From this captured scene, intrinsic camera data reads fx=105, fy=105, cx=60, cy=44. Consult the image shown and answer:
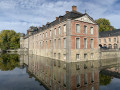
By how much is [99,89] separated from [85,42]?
14.8 metres

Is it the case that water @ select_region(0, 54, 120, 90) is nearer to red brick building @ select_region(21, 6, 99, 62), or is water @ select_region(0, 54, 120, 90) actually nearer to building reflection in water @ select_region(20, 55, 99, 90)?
building reflection in water @ select_region(20, 55, 99, 90)

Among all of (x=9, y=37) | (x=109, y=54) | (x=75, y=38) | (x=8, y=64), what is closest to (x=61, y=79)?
(x=75, y=38)

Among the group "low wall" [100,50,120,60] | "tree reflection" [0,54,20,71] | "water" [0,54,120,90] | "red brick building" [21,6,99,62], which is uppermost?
"red brick building" [21,6,99,62]

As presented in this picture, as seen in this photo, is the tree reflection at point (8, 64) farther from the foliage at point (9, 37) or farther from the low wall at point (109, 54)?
the foliage at point (9, 37)

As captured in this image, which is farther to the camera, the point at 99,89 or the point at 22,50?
the point at 22,50

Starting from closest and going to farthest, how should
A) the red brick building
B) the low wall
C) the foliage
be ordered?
the red brick building < the low wall < the foliage

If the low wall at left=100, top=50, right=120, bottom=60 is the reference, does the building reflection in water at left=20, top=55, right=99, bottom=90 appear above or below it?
below

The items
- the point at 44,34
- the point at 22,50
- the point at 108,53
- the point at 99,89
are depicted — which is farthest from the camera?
the point at 22,50

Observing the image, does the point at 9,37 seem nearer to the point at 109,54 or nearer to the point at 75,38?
the point at 75,38

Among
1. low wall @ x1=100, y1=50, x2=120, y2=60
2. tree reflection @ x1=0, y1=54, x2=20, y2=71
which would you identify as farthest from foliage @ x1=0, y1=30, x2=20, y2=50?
low wall @ x1=100, y1=50, x2=120, y2=60

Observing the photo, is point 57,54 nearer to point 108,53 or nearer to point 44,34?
point 44,34

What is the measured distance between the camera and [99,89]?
7203 millimetres

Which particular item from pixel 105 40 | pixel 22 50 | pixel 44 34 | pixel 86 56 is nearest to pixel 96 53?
pixel 86 56

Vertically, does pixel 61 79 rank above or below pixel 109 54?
below
